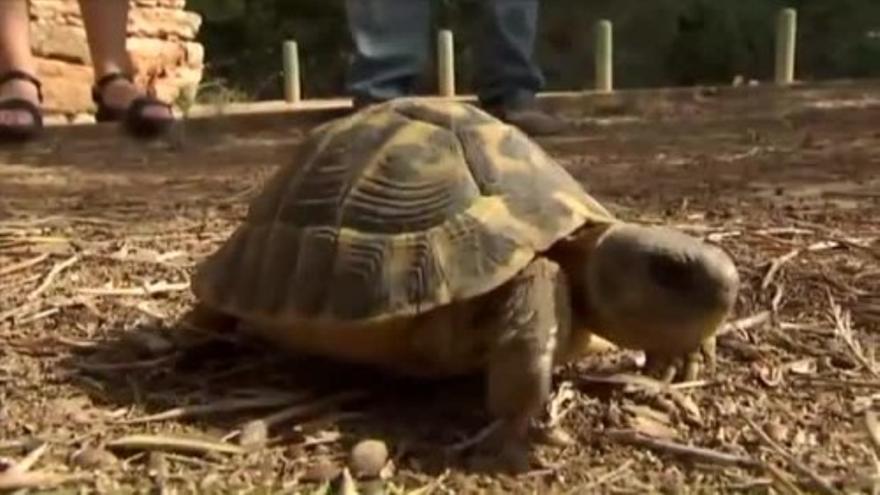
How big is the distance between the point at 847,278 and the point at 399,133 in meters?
0.65

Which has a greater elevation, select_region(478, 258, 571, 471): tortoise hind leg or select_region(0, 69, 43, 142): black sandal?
select_region(478, 258, 571, 471): tortoise hind leg

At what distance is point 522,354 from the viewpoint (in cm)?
150

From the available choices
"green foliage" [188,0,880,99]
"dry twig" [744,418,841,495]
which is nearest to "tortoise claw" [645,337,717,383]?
"dry twig" [744,418,841,495]

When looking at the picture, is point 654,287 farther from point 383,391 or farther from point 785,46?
point 785,46

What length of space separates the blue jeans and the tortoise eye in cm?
212

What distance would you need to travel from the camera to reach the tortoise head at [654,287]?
1504 mm

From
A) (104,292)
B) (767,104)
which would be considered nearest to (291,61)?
(767,104)

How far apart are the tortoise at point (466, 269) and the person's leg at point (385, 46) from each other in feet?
6.28

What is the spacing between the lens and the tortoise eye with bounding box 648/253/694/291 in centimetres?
150

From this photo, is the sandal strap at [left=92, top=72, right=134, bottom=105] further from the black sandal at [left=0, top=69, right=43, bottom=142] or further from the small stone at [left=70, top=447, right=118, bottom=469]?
the small stone at [left=70, top=447, right=118, bottom=469]

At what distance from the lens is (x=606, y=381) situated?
5.46 feet

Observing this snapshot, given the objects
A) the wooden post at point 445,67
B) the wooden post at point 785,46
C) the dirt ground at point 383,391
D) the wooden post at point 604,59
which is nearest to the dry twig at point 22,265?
the dirt ground at point 383,391

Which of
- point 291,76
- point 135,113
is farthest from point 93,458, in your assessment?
point 291,76

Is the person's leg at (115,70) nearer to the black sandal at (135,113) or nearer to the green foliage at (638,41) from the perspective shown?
the black sandal at (135,113)
